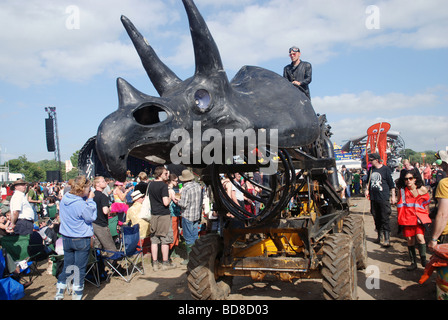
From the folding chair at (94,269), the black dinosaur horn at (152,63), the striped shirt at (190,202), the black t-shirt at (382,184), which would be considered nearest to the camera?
the black dinosaur horn at (152,63)

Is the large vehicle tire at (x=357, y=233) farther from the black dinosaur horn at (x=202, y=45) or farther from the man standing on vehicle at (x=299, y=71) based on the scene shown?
the black dinosaur horn at (x=202, y=45)

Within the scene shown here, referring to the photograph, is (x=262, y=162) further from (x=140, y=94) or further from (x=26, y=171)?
(x=26, y=171)

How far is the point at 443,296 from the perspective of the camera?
4105mm

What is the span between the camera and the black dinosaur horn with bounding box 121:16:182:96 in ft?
9.51

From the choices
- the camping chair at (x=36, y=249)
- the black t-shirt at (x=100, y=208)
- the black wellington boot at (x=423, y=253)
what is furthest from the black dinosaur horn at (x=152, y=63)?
the black wellington boot at (x=423, y=253)

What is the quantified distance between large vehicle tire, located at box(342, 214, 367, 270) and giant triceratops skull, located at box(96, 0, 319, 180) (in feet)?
12.4

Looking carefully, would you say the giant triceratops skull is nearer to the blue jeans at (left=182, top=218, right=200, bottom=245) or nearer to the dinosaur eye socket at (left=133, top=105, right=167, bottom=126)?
the dinosaur eye socket at (left=133, top=105, right=167, bottom=126)

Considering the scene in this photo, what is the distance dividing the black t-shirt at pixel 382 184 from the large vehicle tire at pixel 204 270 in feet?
16.9

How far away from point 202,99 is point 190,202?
17.9ft

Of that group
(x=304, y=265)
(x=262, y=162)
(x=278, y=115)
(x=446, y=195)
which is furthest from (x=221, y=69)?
(x=446, y=195)

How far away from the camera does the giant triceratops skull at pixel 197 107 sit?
2328 mm

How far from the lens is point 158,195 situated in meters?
7.88

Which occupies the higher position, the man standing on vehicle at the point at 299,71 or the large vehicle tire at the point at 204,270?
the man standing on vehicle at the point at 299,71

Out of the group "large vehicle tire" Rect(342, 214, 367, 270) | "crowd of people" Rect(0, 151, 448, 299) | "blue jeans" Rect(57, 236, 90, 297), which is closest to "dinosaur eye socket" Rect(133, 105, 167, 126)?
"crowd of people" Rect(0, 151, 448, 299)
